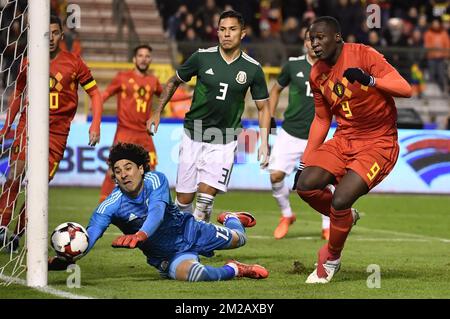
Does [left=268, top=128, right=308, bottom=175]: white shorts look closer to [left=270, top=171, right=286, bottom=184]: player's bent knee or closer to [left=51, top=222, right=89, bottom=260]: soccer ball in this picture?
[left=270, top=171, right=286, bottom=184]: player's bent knee

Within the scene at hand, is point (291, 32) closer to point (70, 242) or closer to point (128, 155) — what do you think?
point (128, 155)

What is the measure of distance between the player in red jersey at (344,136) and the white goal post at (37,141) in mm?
2191

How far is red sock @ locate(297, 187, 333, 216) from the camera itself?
9146 millimetres

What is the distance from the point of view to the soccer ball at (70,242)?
8180 mm

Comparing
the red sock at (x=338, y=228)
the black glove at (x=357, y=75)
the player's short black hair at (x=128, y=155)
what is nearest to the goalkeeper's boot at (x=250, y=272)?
the red sock at (x=338, y=228)

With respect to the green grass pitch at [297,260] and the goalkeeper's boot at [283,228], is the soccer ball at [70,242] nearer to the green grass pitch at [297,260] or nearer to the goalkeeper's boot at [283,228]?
the green grass pitch at [297,260]

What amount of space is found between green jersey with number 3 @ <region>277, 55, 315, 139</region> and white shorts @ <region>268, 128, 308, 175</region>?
0.08 metres

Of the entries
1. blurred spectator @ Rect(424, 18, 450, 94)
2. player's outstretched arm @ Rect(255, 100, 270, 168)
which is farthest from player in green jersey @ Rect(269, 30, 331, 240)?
blurred spectator @ Rect(424, 18, 450, 94)

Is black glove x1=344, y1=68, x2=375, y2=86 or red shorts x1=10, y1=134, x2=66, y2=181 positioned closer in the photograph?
black glove x1=344, y1=68, x2=375, y2=86

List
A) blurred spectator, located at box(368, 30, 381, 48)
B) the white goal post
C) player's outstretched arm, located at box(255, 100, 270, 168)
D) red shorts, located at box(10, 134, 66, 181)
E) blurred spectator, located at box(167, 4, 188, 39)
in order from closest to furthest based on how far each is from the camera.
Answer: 1. the white goal post
2. red shorts, located at box(10, 134, 66, 181)
3. player's outstretched arm, located at box(255, 100, 270, 168)
4. blurred spectator, located at box(368, 30, 381, 48)
5. blurred spectator, located at box(167, 4, 188, 39)

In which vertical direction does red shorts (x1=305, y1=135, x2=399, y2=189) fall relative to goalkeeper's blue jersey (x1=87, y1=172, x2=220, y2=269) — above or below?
above

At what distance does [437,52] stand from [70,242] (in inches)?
718

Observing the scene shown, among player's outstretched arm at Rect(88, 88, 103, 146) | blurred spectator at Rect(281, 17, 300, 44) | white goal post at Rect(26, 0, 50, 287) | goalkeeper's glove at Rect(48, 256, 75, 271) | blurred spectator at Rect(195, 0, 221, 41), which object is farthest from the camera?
blurred spectator at Rect(281, 17, 300, 44)

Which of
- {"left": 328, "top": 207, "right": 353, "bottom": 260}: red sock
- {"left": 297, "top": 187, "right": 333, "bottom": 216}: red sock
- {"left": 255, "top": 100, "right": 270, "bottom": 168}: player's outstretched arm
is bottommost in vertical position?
{"left": 328, "top": 207, "right": 353, "bottom": 260}: red sock
